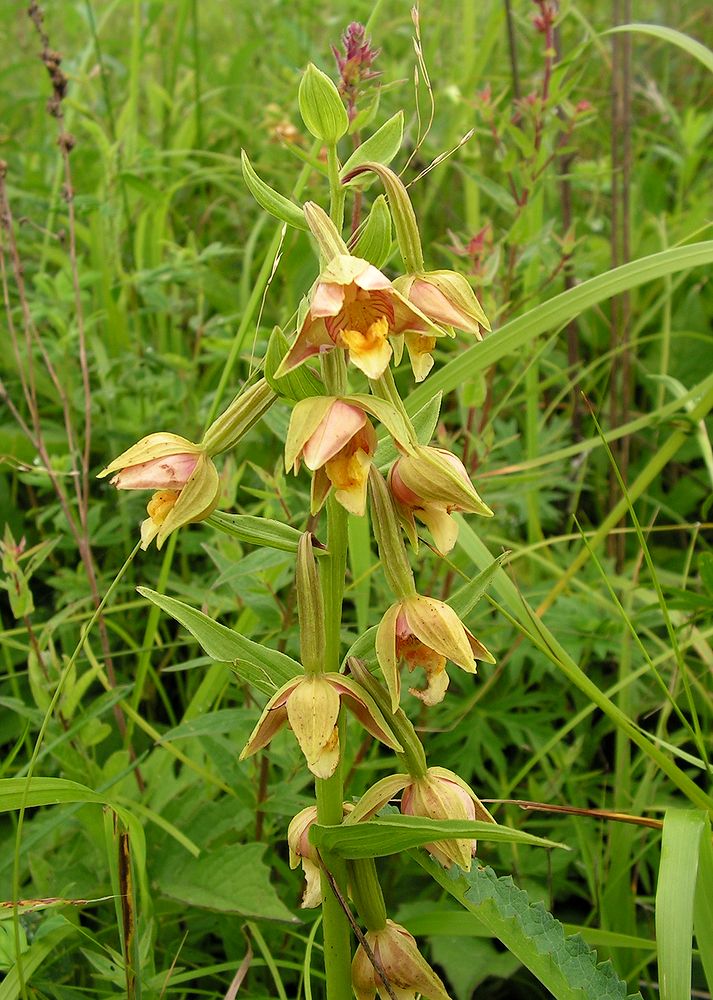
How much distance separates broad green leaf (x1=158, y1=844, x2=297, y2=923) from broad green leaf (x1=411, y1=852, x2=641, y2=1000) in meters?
0.29

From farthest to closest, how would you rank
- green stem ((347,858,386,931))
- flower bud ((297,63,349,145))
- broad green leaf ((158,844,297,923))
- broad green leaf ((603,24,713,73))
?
broad green leaf ((603,24,713,73)) < broad green leaf ((158,844,297,923)) < green stem ((347,858,386,931)) < flower bud ((297,63,349,145))

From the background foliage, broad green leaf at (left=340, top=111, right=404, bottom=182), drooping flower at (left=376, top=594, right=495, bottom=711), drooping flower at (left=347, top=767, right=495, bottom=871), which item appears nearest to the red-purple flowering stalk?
the background foliage

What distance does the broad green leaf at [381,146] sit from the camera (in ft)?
2.98

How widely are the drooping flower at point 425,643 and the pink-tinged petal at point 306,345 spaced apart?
233mm

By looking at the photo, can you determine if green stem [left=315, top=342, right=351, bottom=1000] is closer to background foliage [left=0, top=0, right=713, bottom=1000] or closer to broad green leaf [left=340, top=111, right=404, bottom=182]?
background foliage [left=0, top=0, right=713, bottom=1000]

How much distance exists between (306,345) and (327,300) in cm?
6

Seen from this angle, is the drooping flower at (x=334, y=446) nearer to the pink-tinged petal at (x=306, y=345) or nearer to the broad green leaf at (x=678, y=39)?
the pink-tinged petal at (x=306, y=345)

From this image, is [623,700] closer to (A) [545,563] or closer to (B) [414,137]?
(A) [545,563]

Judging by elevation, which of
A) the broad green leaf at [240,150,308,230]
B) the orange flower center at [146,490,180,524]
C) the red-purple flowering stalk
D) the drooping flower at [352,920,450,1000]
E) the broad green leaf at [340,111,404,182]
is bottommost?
the drooping flower at [352,920,450,1000]

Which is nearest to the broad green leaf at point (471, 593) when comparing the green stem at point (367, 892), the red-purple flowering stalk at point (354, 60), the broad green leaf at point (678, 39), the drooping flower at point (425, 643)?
the drooping flower at point (425, 643)

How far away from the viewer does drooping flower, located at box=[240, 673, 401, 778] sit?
858 mm

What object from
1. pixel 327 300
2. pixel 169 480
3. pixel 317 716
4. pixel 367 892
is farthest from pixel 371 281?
pixel 367 892

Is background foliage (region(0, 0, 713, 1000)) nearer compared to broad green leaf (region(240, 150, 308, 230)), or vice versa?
broad green leaf (region(240, 150, 308, 230))

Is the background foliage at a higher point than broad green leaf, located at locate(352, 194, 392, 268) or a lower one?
lower
